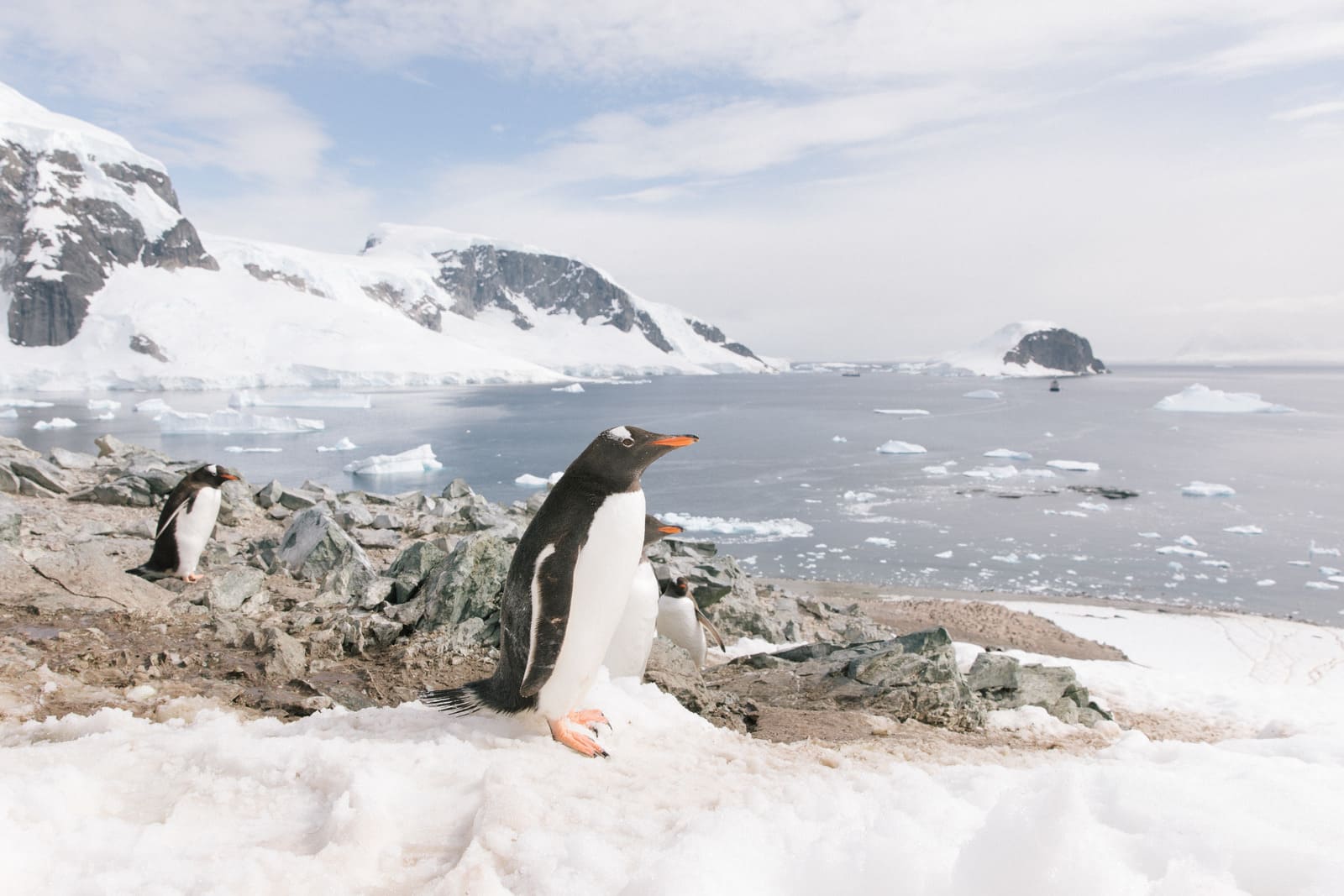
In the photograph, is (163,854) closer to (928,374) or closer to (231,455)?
(231,455)

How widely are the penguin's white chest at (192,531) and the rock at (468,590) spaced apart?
2866mm

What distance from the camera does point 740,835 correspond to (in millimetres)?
2178

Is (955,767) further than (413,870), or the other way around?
(955,767)

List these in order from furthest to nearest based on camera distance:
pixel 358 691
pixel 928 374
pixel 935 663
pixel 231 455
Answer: pixel 928 374, pixel 231 455, pixel 935 663, pixel 358 691

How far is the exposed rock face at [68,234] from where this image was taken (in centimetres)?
9688

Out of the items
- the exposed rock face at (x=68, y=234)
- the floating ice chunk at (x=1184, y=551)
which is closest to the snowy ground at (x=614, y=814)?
the floating ice chunk at (x=1184, y=551)

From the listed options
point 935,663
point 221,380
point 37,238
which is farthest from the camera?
point 37,238

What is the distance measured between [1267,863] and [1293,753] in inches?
69.2

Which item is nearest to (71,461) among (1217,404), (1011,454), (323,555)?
(323,555)

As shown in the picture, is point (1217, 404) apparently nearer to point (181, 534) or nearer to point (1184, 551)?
point (1184, 551)

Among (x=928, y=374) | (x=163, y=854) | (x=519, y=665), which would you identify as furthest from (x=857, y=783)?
(x=928, y=374)

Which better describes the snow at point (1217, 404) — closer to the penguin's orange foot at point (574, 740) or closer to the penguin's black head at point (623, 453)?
A: the penguin's black head at point (623, 453)

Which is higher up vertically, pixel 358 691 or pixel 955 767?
pixel 955 767

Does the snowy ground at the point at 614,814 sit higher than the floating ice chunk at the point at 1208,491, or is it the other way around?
the snowy ground at the point at 614,814
